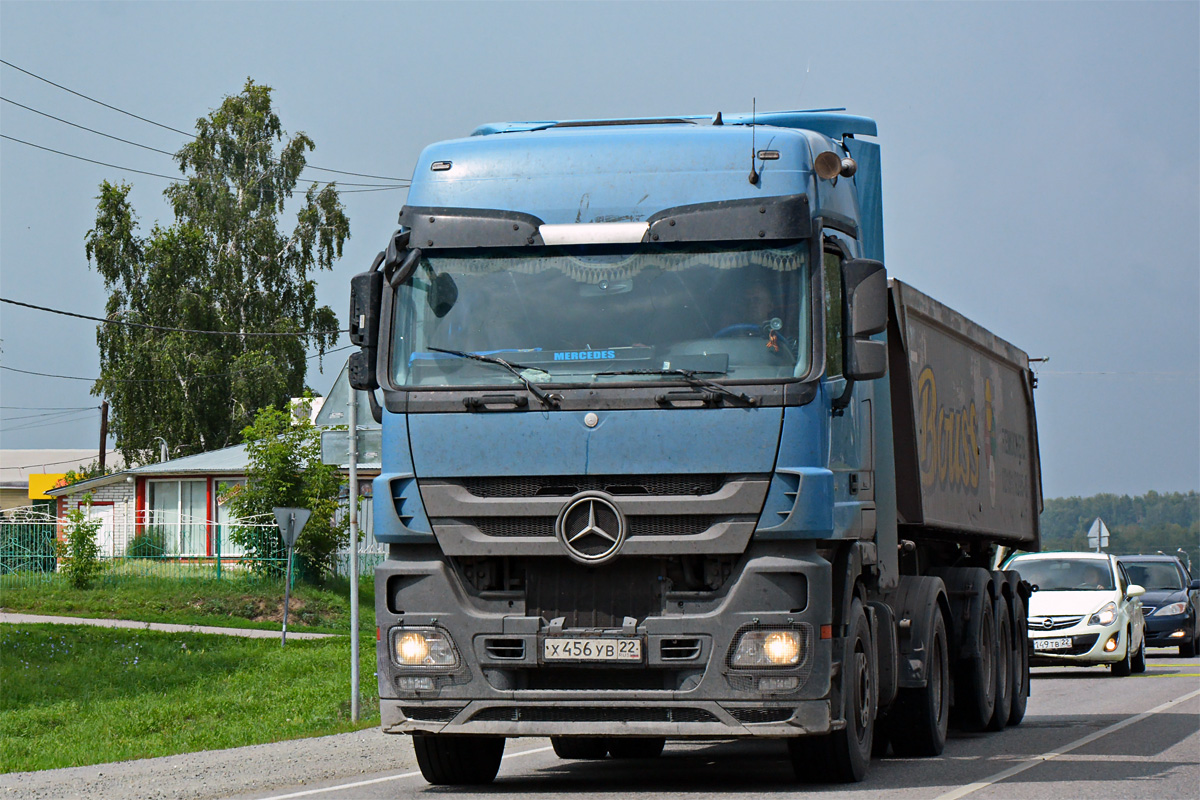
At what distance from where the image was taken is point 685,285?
875 centimetres

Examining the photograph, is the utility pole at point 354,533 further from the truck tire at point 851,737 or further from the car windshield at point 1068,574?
the car windshield at point 1068,574

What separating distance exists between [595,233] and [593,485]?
1.38 meters

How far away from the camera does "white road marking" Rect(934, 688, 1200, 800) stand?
29.7 feet

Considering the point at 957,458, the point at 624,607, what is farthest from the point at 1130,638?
the point at 624,607

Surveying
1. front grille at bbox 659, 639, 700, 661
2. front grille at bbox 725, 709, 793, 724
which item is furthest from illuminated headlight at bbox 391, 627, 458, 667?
front grille at bbox 725, 709, 793, 724

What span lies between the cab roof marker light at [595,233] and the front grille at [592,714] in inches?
97.1

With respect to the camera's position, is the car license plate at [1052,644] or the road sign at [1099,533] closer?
the car license plate at [1052,644]

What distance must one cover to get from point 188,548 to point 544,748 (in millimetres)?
32440

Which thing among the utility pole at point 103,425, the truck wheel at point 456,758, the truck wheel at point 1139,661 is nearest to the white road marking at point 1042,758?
the truck wheel at point 456,758

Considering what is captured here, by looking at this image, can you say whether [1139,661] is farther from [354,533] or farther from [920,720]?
[920,720]

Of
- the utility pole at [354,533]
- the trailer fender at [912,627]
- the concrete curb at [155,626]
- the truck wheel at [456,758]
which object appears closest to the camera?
the truck wheel at [456,758]

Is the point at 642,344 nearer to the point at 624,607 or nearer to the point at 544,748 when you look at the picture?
the point at 624,607

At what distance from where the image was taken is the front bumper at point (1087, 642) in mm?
20781

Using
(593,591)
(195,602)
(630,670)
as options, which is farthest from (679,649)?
(195,602)
